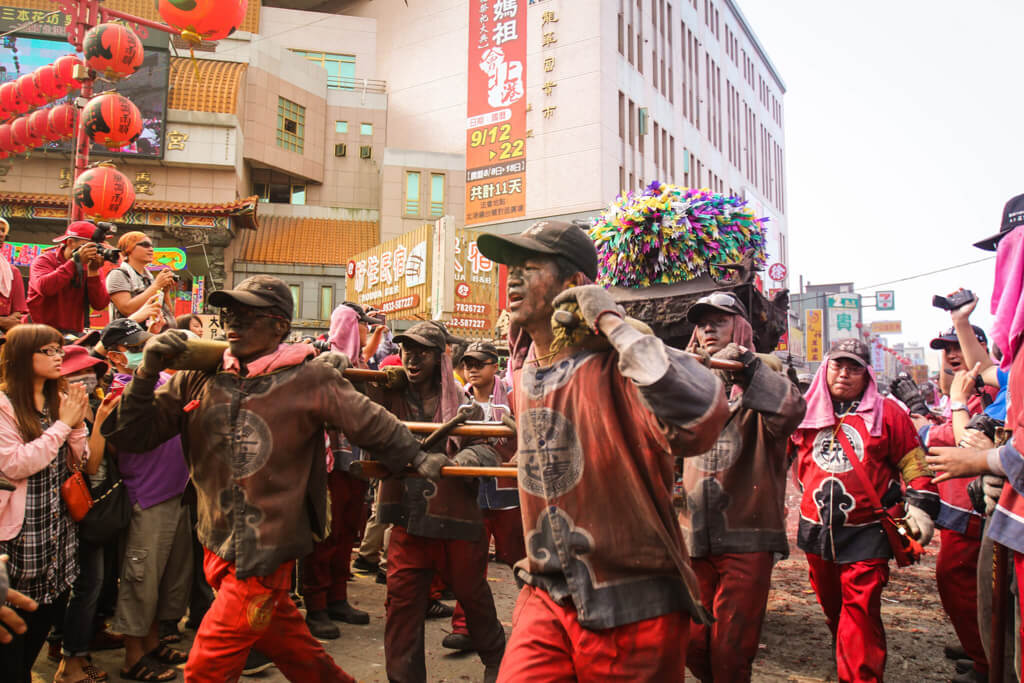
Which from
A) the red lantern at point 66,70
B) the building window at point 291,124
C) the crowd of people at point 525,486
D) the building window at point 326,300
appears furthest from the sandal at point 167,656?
the building window at point 291,124

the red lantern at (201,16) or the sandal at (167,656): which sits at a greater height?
the red lantern at (201,16)

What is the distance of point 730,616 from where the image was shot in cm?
364

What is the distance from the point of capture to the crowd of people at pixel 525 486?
228cm

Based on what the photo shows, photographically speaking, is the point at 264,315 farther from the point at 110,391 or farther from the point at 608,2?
the point at 608,2

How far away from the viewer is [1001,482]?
268cm

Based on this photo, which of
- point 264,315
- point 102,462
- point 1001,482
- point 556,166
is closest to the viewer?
point 1001,482

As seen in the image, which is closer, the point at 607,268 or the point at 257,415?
the point at 257,415

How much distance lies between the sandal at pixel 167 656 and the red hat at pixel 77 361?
188 cm

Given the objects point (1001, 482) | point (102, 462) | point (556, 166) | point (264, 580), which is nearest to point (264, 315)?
point (264, 580)

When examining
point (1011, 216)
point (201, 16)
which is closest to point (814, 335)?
point (201, 16)

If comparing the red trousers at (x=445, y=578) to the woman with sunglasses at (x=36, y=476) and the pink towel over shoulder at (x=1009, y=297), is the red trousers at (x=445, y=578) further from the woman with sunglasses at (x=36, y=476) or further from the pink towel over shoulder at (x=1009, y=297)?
the pink towel over shoulder at (x=1009, y=297)

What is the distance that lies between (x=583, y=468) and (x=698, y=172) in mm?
34350

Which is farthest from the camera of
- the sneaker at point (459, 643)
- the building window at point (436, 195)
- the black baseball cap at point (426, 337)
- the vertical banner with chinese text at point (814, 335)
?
the vertical banner with chinese text at point (814, 335)

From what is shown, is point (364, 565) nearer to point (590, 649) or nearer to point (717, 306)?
point (717, 306)
